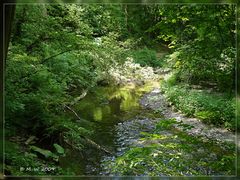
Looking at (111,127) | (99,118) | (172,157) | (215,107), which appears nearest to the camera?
(172,157)

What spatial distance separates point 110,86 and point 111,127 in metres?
0.63

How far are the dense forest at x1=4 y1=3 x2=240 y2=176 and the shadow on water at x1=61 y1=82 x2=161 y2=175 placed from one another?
0.01 meters

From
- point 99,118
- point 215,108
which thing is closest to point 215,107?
point 215,108

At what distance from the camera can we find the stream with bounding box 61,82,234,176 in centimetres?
228

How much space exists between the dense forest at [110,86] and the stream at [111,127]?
15 millimetres

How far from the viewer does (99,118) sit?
10.4 feet

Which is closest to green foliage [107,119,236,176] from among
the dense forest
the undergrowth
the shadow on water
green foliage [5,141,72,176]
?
the dense forest

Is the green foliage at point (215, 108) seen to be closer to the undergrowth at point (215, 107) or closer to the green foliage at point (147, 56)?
the undergrowth at point (215, 107)

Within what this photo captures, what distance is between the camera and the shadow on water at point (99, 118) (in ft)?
8.25

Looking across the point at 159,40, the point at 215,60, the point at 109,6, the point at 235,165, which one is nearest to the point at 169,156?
the point at 235,165

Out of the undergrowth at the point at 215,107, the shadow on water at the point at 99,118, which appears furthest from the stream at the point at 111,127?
the undergrowth at the point at 215,107

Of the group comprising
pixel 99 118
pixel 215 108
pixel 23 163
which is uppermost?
pixel 215 108

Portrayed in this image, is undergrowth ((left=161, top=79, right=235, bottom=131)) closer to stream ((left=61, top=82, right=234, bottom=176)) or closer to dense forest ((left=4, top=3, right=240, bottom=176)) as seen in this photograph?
dense forest ((left=4, top=3, right=240, bottom=176))

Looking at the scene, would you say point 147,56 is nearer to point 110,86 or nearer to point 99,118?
point 99,118
